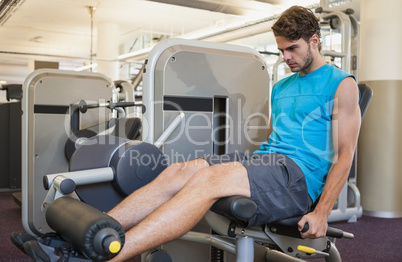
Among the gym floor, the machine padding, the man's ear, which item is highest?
the man's ear

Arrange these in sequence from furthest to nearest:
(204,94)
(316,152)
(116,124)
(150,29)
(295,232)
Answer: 1. (150,29)
2. (116,124)
3. (204,94)
4. (316,152)
5. (295,232)

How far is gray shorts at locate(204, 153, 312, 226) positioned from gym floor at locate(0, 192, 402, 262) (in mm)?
1080

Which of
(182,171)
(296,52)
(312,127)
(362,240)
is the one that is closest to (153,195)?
(182,171)

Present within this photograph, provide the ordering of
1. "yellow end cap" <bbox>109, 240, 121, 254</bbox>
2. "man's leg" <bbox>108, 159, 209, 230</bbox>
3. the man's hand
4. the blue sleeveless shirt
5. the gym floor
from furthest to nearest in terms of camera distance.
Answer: the gym floor, the blue sleeveless shirt, "man's leg" <bbox>108, 159, 209, 230</bbox>, the man's hand, "yellow end cap" <bbox>109, 240, 121, 254</bbox>

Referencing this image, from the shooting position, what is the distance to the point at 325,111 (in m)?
1.62

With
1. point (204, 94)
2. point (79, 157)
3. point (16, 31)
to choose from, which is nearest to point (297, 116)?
point (204, 94)

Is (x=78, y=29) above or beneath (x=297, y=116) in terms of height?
above

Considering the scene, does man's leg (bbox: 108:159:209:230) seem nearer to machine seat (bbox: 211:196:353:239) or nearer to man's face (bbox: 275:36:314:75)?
machine seat (bbox: 211:196:353:239)

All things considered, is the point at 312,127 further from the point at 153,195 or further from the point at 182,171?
the point at 153,195

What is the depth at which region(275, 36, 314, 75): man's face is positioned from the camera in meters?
1.65

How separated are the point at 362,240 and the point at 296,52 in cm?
174

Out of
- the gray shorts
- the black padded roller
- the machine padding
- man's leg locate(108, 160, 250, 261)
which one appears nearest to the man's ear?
the gray shorts

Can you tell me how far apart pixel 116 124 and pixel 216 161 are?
1300 mm

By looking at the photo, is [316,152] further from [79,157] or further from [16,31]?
[16,31]
